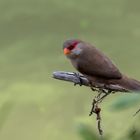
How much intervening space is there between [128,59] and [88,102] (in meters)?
0.61

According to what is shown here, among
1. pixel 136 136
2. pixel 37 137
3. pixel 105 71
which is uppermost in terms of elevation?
pixel 136 136

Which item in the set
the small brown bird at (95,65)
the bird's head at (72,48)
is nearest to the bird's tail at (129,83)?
the small brown bird at (95,65)

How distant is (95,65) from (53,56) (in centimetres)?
254

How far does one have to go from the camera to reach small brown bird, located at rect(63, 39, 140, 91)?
4.41 feet

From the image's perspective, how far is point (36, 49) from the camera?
13.6 ft

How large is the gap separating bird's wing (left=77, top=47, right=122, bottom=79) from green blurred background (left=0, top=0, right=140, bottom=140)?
1.26 m

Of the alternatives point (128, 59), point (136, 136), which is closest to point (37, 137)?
point (128, 59)

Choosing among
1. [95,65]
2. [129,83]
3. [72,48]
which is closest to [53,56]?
[72,48]

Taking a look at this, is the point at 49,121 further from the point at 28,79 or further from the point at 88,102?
the point at 28,79

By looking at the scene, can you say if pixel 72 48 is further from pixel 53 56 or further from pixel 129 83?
pixel 53 56

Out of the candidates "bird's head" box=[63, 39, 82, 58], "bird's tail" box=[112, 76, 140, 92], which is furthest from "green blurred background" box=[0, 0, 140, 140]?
"bird's tail" box=[112, 76, 140, 92]

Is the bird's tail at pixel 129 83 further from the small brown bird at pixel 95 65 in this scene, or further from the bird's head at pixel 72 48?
the bird's head at pixel 72 48

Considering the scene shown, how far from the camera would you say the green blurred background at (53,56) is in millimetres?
3168

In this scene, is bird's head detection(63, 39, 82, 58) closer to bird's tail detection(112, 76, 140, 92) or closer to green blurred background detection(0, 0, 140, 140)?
bird's tail detection(112, 76, 140, 92)
